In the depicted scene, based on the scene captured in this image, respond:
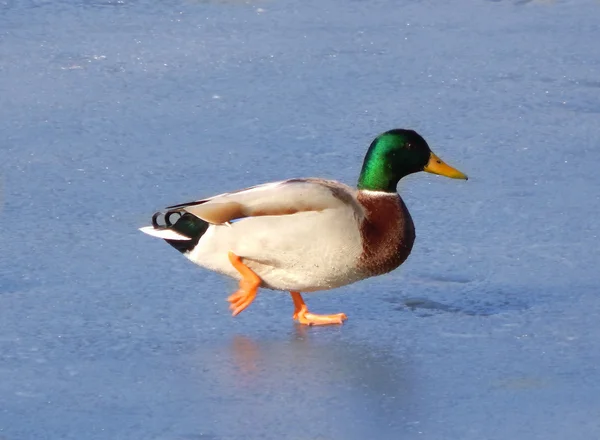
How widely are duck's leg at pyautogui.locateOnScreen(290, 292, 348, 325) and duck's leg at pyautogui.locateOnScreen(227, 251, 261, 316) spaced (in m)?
0.15

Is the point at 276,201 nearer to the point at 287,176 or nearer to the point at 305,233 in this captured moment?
the point at 305,233

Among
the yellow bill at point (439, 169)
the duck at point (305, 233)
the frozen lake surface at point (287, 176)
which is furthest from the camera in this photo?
the yellow bill at point (439, 169)

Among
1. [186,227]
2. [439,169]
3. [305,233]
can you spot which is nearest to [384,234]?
[305,233]

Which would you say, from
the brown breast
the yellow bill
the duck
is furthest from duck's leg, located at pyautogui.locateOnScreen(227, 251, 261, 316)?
the yellow bill

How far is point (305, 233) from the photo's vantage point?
13.7 ft

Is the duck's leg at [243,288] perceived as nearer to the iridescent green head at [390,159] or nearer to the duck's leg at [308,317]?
the duck's leg at [308,317]

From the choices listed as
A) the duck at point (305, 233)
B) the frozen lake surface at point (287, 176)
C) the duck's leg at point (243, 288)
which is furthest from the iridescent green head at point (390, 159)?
the duck's leg at point (243, 288)

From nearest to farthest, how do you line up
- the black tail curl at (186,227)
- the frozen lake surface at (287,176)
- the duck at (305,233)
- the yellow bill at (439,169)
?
the frozen lake surface at (287,176) → the duck at (305,233) → the black tail curl at (186,227) → the yellow bill at (439,169)

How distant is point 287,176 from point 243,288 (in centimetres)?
112

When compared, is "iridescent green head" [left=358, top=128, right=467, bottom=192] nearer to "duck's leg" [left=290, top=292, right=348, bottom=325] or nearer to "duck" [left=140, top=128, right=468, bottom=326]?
"duck" [left=140, top=128, right=468, bottom=326]

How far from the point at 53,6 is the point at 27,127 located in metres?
1.63

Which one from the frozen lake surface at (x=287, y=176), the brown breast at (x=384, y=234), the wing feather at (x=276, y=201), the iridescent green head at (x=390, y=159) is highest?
the iridescent green head at (x=390, y=159)

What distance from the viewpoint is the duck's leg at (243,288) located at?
4188 mm

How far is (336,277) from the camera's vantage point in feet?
13.9
